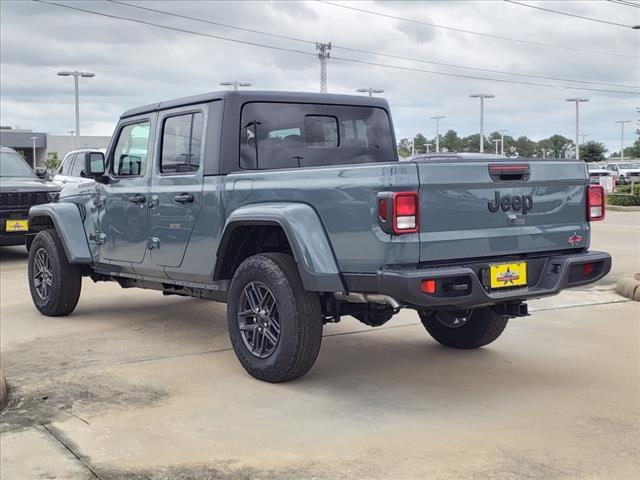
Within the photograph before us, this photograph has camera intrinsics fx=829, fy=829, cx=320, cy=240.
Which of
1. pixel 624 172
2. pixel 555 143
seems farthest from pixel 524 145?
pixel 624 172

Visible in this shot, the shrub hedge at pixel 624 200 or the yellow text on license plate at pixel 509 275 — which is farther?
the shrub hedge at pixel 624 200

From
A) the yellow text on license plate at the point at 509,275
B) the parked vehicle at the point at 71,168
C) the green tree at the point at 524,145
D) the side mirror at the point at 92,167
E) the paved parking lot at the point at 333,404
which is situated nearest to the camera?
the paved parking lot at the point at 333,404

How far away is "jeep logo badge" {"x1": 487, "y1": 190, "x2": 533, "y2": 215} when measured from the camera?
4902mm

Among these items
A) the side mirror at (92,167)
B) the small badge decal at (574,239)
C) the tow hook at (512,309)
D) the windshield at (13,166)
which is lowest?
the tow hook at (512,309)

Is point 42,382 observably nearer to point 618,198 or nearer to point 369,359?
point 369,359

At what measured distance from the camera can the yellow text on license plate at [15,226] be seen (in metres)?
12.2

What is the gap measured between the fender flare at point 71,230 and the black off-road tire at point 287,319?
101 inches

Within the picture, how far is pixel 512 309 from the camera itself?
5.50 meters

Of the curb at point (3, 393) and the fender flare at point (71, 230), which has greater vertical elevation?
the fender flare at point (71, 230)

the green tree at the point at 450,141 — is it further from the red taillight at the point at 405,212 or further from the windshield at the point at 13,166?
the red taillight at the point at 405,212

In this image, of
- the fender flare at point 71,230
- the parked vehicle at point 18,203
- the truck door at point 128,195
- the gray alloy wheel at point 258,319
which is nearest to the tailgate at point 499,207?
the gray alloy wheel at point 258,319

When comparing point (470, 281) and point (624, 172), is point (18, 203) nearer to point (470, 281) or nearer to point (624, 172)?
point (470, 281)

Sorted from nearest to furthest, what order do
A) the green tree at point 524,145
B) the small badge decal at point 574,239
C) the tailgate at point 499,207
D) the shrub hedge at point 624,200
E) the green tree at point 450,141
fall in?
the tailgate at point 499,207, the small badge decal at point 574,239, the shrub hedge at point 624,200, the green tree at point 450,141, the green tree at point 524,145

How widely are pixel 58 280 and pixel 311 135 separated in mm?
2979
